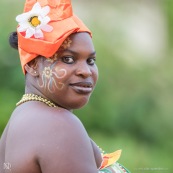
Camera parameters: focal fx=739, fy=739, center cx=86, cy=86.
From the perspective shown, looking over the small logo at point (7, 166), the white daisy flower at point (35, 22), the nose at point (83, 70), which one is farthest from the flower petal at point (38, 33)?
the small logo at point (7, 166)

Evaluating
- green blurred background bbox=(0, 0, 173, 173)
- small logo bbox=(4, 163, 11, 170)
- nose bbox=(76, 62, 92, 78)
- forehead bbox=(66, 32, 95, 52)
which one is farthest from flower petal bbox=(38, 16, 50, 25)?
green blurred background bbox=(0, 0, 173, 173)

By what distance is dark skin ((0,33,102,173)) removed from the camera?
333 cm

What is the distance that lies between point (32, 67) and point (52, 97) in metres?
0.19

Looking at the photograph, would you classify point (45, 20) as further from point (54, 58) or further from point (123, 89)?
point (123, 89)

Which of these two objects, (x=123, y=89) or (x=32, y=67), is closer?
(x=32, y=67)

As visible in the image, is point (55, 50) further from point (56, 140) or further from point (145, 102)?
point (145, 102)

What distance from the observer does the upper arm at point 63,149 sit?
3314mm

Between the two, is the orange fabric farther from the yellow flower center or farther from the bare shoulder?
the yellow flower center

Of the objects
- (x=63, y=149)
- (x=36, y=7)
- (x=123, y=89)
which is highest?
(x=36, y=7)

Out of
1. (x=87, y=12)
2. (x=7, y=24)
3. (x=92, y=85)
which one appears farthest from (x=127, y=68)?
(x=92, y=85)

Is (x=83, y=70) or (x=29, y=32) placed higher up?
(x=29, y=32)

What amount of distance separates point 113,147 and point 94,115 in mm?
494

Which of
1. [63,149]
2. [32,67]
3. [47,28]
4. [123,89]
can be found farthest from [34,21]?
[123,89]

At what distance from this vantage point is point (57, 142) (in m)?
3.33
